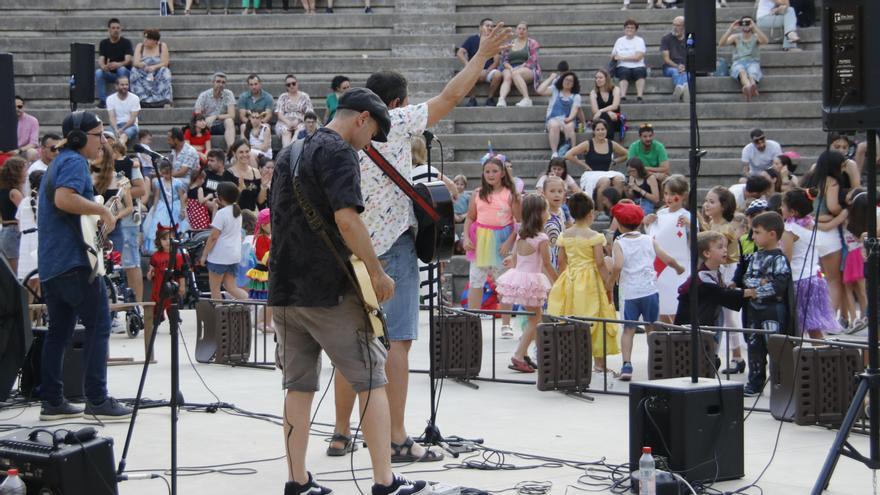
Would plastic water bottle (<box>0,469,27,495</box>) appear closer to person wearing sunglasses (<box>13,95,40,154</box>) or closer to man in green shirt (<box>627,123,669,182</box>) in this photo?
man in green shirt (<box>627,123,669,182</box>)

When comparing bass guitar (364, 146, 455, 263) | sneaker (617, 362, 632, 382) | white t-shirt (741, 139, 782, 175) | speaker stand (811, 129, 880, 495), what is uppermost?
white t-shirt (741, 139, 782, 175)

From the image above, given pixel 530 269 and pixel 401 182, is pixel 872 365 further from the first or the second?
pixel 530 269

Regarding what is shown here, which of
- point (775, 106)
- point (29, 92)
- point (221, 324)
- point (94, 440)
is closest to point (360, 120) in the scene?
point (94, 440)

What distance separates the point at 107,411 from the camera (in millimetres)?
7598

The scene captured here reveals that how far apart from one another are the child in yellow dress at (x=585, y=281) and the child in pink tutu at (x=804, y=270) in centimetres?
140

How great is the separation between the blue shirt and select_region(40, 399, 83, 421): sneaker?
808 millimetres

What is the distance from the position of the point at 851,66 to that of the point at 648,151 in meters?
10.5

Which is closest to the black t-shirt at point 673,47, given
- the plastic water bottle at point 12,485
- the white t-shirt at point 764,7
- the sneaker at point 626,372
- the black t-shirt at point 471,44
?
the white t-shirt at point 764,7

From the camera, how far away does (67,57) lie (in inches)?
825

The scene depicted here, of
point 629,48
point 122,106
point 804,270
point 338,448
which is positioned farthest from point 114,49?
point 338,448

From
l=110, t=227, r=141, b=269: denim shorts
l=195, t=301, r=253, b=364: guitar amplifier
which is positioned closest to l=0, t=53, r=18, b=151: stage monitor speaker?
l=195, t=301, r=253, b=364: guitar amplifier

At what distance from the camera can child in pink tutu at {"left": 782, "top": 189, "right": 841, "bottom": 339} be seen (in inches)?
359

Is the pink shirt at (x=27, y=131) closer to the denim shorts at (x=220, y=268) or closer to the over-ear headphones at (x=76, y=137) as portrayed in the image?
the denim shorts at (x=220, y=268)

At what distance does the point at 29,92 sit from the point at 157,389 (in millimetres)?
12460
